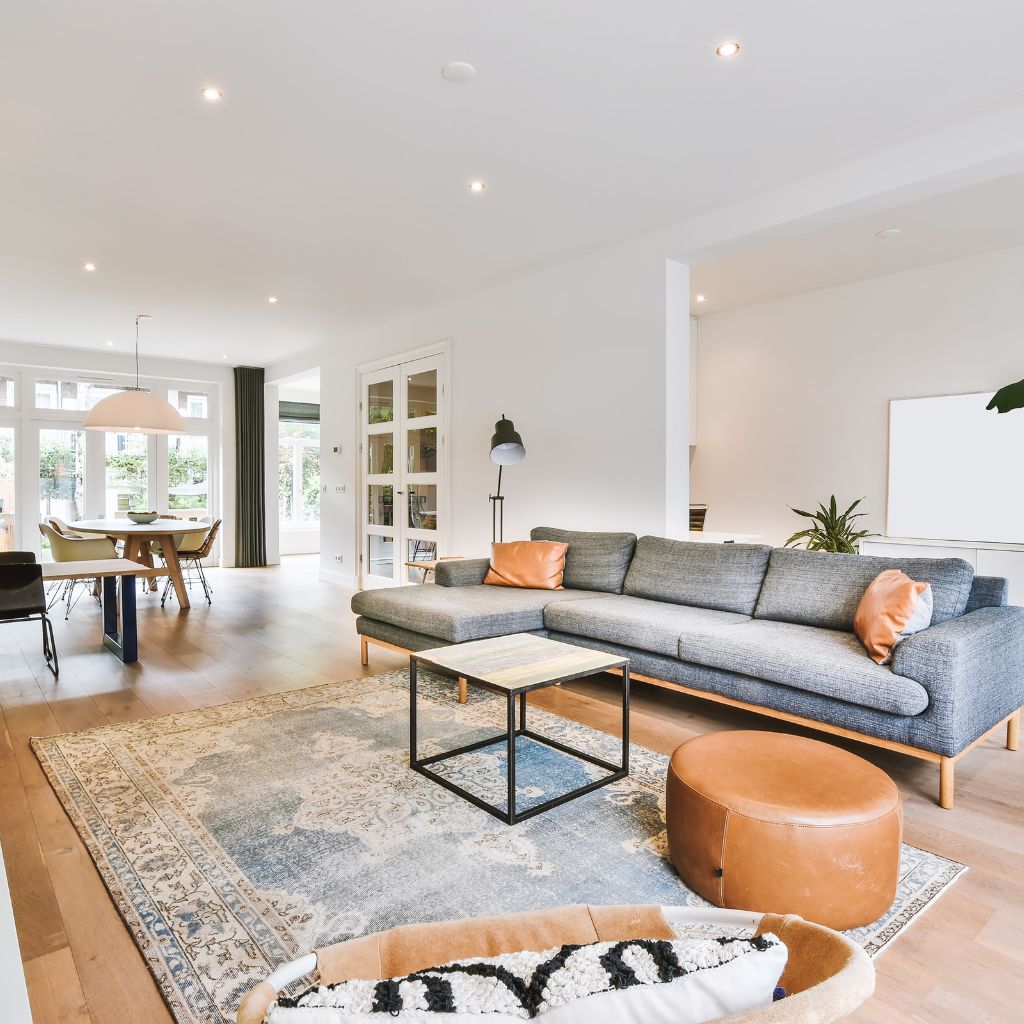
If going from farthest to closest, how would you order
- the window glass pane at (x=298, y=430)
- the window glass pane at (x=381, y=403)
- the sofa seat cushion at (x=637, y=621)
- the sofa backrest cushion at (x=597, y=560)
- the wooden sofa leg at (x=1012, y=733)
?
the window glass pane at (x=298, y=430) → the window glass pane at (x=381, y=403) → the sofa backrest cushion at (x=597, y=560) → the sofa seat cushion at (x=637, y=621) → the wooden sofa leg at (x=1012, y=733)

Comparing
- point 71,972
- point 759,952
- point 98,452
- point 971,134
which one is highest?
point 971,134

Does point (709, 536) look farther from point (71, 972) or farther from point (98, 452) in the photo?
point (98, 452)

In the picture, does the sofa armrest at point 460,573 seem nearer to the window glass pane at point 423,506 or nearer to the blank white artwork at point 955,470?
the window glass pane at point 423,506

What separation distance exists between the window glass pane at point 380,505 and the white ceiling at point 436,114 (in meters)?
2.69

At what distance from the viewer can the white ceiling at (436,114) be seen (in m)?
2.41

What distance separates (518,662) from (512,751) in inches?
17.4

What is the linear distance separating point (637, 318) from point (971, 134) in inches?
76.4

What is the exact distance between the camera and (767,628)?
3.22 metres

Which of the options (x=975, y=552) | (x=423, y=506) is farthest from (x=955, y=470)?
(x=423, y=506)

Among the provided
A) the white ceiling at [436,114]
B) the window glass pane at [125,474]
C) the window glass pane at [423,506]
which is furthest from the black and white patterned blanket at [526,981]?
the window glass pane at [125,474]

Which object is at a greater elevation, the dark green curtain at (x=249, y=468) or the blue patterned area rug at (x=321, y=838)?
the dark green curtain at (x=249, y=468)

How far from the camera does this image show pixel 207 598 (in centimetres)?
664

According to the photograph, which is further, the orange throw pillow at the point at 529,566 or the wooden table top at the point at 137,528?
the wooden table top at the point at 137,528

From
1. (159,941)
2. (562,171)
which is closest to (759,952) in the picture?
(159,941)
